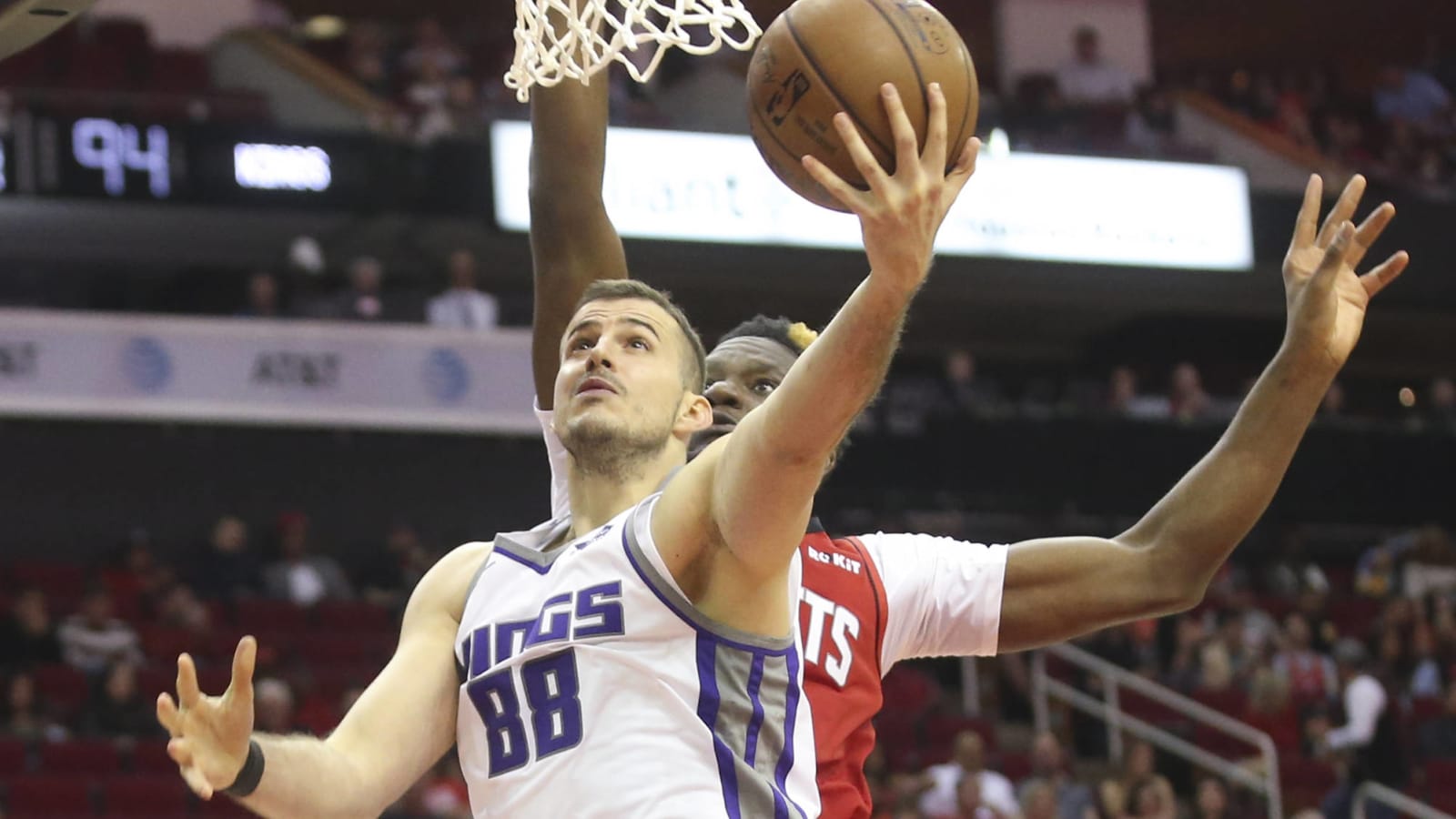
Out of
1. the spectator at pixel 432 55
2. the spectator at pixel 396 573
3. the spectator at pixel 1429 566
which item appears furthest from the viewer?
the spectator at pixel 432 55

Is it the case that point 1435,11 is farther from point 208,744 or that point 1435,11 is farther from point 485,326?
point 208,744

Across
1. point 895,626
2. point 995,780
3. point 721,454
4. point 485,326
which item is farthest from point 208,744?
point 485,326

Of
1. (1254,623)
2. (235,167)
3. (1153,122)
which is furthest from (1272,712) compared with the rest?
(235,167)

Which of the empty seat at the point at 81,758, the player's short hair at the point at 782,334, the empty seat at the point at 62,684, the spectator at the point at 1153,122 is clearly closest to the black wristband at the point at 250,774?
the player's short hair at the point at 782,334

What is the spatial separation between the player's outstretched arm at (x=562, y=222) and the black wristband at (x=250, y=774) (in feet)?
4.34

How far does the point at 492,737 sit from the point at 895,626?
88 centimetres

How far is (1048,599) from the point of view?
12.6 feet

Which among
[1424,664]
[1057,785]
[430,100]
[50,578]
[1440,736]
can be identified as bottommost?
[1440,736]

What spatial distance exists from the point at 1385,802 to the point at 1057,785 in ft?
7.66

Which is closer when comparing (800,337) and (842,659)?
(842,659)

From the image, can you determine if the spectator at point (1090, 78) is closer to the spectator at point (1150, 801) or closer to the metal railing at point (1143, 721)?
the metal railing at point (1143, 721)

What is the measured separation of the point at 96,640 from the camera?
12.1 m

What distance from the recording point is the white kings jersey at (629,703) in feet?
10.3

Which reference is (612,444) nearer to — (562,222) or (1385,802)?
(562,222)
